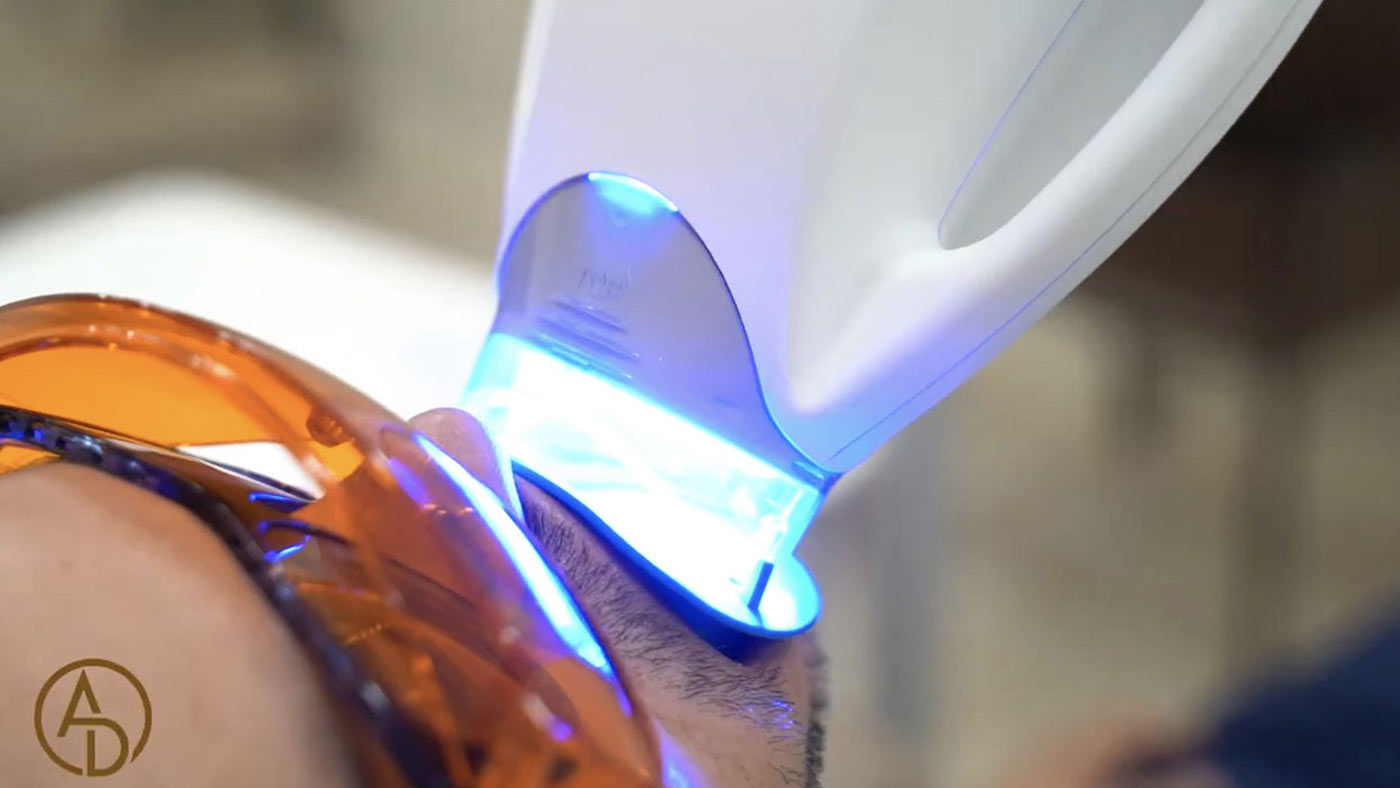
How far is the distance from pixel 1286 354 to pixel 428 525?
1128 millimetres

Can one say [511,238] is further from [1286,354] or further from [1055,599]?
[1286,354]

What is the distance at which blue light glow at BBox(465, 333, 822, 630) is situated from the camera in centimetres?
35

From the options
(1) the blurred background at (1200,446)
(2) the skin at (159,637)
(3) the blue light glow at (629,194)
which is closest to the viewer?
(2) the skin at (159,637)

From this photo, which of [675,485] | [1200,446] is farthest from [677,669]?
[1200,446]

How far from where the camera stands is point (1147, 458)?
121 cm

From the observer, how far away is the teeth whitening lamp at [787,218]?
30 centimetres

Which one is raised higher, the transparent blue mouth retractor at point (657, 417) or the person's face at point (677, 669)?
the transparent blue mouth retractor at point (657, 417)

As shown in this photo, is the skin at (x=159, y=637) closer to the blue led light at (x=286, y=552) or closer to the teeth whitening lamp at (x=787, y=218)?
the blue led light at (x=286, y=552)

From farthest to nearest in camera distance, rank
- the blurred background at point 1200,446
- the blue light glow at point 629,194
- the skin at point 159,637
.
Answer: the blurred background at point 1200,446 < the blue light glow at point 629,194 < the skin at point 159,637

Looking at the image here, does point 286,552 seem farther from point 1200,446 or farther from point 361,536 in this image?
point 1200,446

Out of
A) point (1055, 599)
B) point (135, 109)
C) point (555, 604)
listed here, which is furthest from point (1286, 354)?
point (135, 109)

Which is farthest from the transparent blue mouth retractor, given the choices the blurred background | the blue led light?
the blurred background

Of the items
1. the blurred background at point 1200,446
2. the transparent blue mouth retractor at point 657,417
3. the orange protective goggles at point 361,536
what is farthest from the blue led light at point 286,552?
the blurred background at point 1200,446

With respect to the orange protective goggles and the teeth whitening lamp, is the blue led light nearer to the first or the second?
the orange protective goggles
